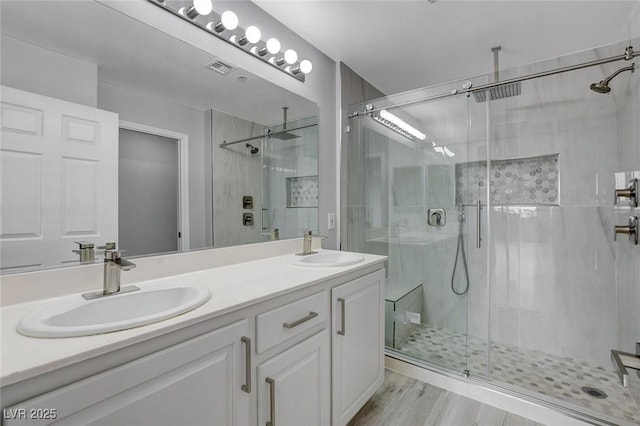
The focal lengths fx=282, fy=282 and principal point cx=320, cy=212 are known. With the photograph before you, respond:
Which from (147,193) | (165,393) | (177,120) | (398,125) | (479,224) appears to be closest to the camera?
(165,393)

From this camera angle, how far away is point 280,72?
1.86 m

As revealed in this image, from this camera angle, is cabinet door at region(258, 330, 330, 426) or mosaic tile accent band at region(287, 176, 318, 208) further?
mosaic tile accent band at region(287, 176, 318, 208)

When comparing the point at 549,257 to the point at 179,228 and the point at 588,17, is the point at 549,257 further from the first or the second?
the point at 179,228

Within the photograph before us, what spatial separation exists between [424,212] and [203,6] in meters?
2.03

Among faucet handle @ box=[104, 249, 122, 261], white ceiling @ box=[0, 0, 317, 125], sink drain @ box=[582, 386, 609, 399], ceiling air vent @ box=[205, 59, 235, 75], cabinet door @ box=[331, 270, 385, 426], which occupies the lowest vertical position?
sink drain @ box=[582, 386, 609, 399]

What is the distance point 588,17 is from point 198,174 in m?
2.52

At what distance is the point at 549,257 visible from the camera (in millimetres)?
2289

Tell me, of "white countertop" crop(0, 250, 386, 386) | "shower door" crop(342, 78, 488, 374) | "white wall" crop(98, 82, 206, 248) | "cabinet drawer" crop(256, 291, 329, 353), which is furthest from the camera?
"shower door" crop(342, 78, 488, 374)

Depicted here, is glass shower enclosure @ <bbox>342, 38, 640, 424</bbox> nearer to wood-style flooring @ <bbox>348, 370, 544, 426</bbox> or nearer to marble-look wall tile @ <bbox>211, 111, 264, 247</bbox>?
wood-style flooring @ <bbox>348, 370, 544, 426</bbox>

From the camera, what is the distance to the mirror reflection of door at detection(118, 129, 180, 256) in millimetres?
1153

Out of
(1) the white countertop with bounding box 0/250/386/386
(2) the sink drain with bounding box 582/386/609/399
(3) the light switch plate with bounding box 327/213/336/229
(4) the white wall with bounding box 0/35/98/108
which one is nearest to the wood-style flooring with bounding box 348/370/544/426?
(2) the sink drain with bounding box 582/386/609/399

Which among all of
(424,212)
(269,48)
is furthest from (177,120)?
(424,212)

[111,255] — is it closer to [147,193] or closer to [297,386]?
[147,193]

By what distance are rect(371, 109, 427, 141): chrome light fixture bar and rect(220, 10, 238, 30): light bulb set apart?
1.34m
